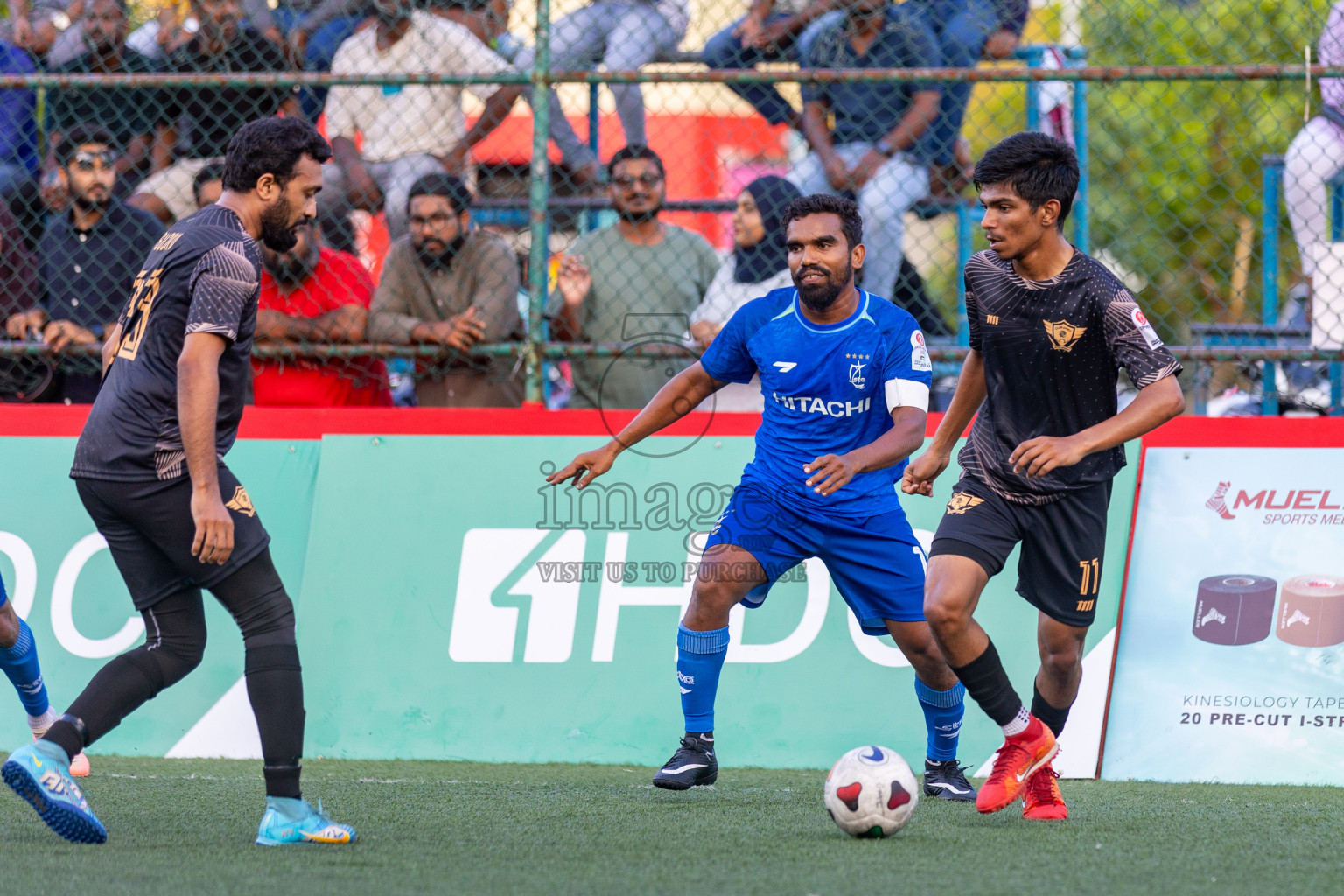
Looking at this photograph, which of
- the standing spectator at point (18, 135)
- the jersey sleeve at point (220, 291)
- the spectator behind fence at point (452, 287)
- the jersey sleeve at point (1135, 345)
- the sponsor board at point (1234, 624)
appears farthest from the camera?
the standing spectator at point (18, 135)

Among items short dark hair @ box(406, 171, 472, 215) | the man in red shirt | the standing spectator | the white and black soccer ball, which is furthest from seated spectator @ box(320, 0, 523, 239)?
the white and black soccer ball

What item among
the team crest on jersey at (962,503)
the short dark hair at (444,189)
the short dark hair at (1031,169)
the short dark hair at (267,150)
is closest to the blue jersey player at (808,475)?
the team crest on jersey at (962,503)

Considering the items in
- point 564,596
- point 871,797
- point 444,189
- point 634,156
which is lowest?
point 871,797

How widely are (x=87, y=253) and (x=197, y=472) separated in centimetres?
383

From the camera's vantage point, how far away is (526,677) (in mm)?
6012

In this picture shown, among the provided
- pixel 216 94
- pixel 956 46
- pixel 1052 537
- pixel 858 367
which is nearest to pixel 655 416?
pixel 858 367

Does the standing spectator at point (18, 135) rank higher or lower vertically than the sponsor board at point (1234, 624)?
higher

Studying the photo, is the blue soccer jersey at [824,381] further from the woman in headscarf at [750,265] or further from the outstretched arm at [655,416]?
the woman in headscarf at [750,265]

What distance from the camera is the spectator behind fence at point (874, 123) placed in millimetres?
6883

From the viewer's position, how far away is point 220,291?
12.1ft

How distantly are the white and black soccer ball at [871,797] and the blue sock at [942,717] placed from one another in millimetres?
994

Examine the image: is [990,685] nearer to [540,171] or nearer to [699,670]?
[699,670]

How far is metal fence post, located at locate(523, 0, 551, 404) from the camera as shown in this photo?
6527mm

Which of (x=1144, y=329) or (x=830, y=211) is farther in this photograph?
(x=830, y=211)
